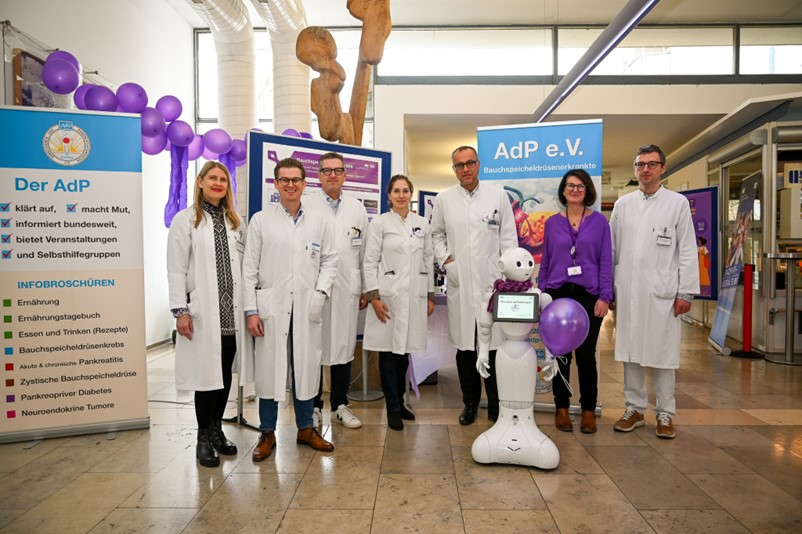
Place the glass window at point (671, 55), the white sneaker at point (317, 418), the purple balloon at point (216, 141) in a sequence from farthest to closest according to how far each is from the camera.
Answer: the glass window at point (671, 55) < the purple balloon at point (216, 141) < the white sneaker at point (317, 418)

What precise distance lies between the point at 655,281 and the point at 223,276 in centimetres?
247

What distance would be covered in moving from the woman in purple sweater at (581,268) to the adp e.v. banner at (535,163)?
0.32 meters

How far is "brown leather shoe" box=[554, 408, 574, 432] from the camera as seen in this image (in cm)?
340

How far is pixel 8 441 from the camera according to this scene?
323 cm

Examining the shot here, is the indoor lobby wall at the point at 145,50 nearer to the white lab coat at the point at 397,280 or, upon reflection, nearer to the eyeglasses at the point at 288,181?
the eyeglasses at the point at 288,181

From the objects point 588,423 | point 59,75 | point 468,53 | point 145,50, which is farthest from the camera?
point 468,53

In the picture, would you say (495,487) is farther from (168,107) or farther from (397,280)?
(168,107)

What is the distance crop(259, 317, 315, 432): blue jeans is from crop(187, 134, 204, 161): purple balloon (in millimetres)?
2967

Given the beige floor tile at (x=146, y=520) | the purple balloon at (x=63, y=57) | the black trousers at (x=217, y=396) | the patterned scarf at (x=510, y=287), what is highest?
the purple balloon at (x=63, y=57)

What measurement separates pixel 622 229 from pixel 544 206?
0.57m

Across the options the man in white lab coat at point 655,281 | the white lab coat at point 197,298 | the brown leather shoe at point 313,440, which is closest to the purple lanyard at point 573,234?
the man in white lab coat at point 655,281

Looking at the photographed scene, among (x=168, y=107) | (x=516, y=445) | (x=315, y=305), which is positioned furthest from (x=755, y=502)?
(x=168, y=107)

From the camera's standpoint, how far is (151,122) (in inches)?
179

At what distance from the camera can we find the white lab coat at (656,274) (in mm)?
3254
